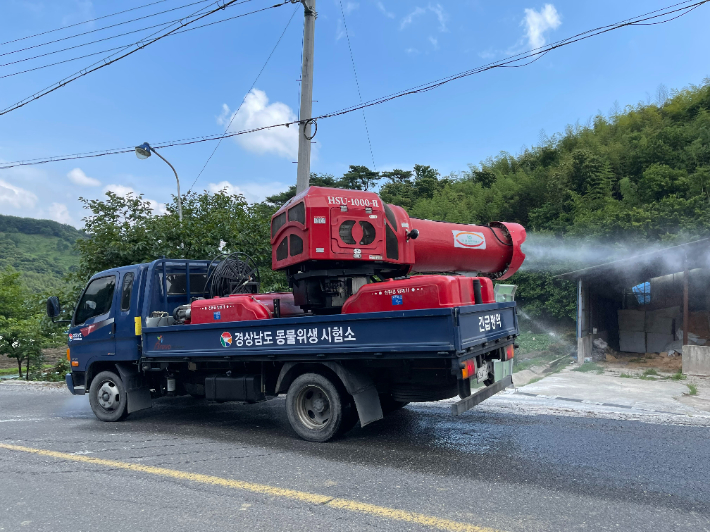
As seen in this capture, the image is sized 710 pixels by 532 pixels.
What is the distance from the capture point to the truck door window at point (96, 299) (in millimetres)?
8133

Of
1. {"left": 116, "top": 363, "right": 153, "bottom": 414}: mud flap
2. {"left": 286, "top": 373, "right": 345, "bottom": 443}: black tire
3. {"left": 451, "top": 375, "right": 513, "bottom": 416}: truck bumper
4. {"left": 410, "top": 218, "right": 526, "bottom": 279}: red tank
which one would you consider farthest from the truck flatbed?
{"left": 116, "top": 363, "right": 153, "bottom": 414}: mud flap

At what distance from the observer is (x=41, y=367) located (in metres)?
21.5

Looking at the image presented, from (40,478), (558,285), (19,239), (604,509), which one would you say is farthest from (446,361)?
(19,239)

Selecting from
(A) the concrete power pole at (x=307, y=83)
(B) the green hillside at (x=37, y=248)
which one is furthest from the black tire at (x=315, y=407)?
(B) the green hillside at (x=37, y=248)

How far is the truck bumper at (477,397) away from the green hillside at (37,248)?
60.6 m

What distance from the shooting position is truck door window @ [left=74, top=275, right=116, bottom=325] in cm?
813

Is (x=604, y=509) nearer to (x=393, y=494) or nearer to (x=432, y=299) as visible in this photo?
(x=393, y=494)

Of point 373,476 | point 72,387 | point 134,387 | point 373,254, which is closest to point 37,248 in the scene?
point 72,387

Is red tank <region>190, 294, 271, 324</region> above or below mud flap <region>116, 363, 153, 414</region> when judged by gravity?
above

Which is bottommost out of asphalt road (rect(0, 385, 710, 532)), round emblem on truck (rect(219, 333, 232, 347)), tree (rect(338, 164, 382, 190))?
asphalt road (rect(0, 385, 710, 532))

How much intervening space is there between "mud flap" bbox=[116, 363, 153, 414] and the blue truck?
0.02m

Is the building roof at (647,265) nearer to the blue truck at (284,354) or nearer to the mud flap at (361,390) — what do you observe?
the blue truck at (284,354)

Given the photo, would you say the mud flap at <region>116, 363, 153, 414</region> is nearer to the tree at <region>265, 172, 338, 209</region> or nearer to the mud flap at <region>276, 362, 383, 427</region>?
the mud flap at <region>276, 362, 383, 427</region>

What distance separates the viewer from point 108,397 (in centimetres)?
802
